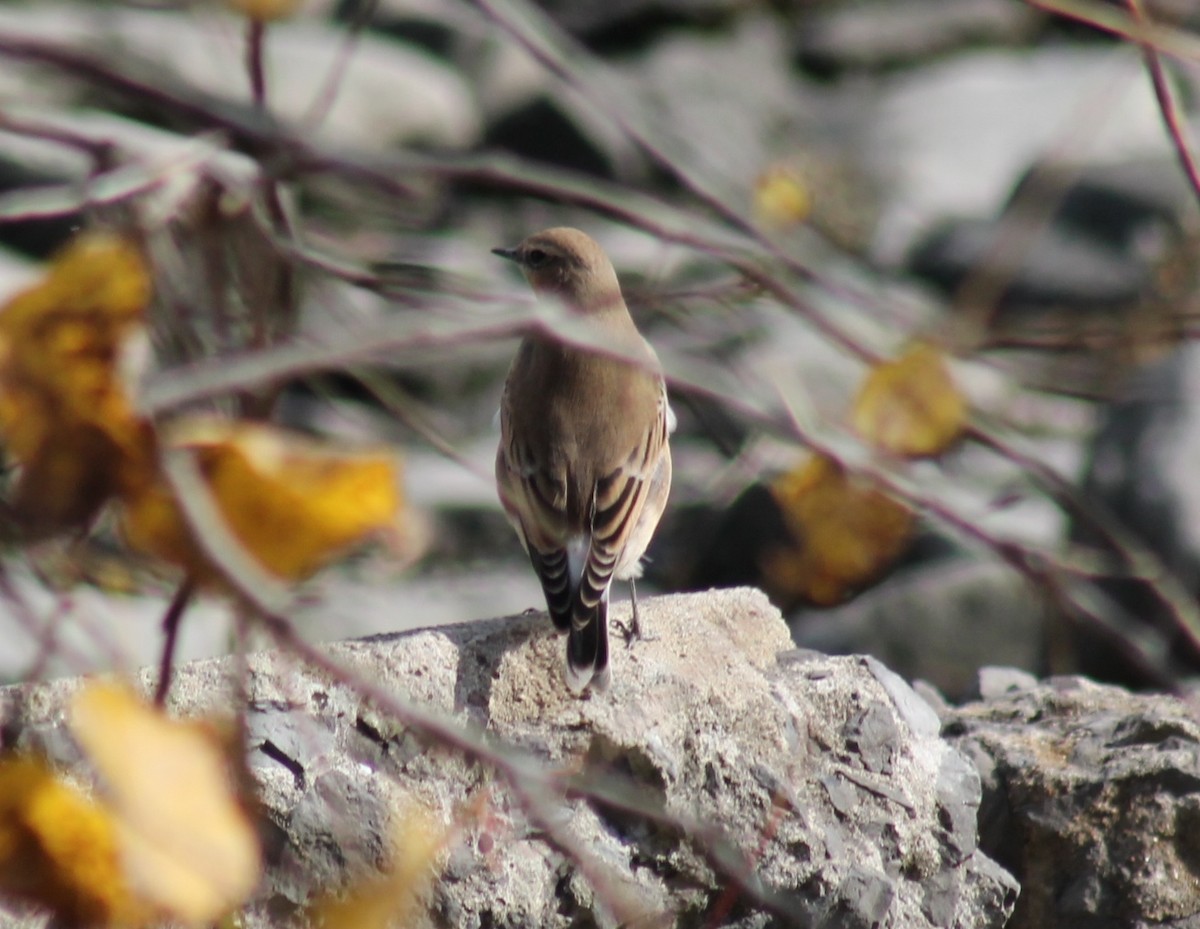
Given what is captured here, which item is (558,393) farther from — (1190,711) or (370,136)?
(370,136)

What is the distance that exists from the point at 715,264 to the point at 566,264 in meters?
5.02

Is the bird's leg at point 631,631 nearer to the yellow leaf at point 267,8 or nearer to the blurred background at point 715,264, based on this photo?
the blurred background at point 715,264

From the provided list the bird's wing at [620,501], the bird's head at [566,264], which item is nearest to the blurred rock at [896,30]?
the bird's head at [566,264]

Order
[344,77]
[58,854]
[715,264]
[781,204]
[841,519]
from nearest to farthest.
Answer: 1. [58,854]
2. [841,519]
3. [781,204]
4. [715,264]
5. [344,77]

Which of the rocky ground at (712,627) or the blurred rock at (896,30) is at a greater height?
the rocky ground at (712,627)

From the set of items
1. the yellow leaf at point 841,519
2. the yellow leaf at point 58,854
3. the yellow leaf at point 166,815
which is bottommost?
the yellow leaf at point 841,519

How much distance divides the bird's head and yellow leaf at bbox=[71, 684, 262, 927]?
5043 mm

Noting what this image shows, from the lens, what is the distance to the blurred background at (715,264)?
5.10 feet

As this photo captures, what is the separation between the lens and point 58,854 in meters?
1.22

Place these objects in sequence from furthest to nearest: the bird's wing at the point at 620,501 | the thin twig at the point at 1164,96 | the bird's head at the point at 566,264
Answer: the bird's head at the point at 566,264 → the bird's wing at the point at 620,501 → the thin twig at the point at 1164,96

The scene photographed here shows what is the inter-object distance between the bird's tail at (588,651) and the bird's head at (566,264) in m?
2.41

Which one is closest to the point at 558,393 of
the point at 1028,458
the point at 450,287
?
the point at 450,287

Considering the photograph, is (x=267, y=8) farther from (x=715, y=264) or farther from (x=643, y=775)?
(x=715, y=264)

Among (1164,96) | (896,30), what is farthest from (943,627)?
(896,30)
